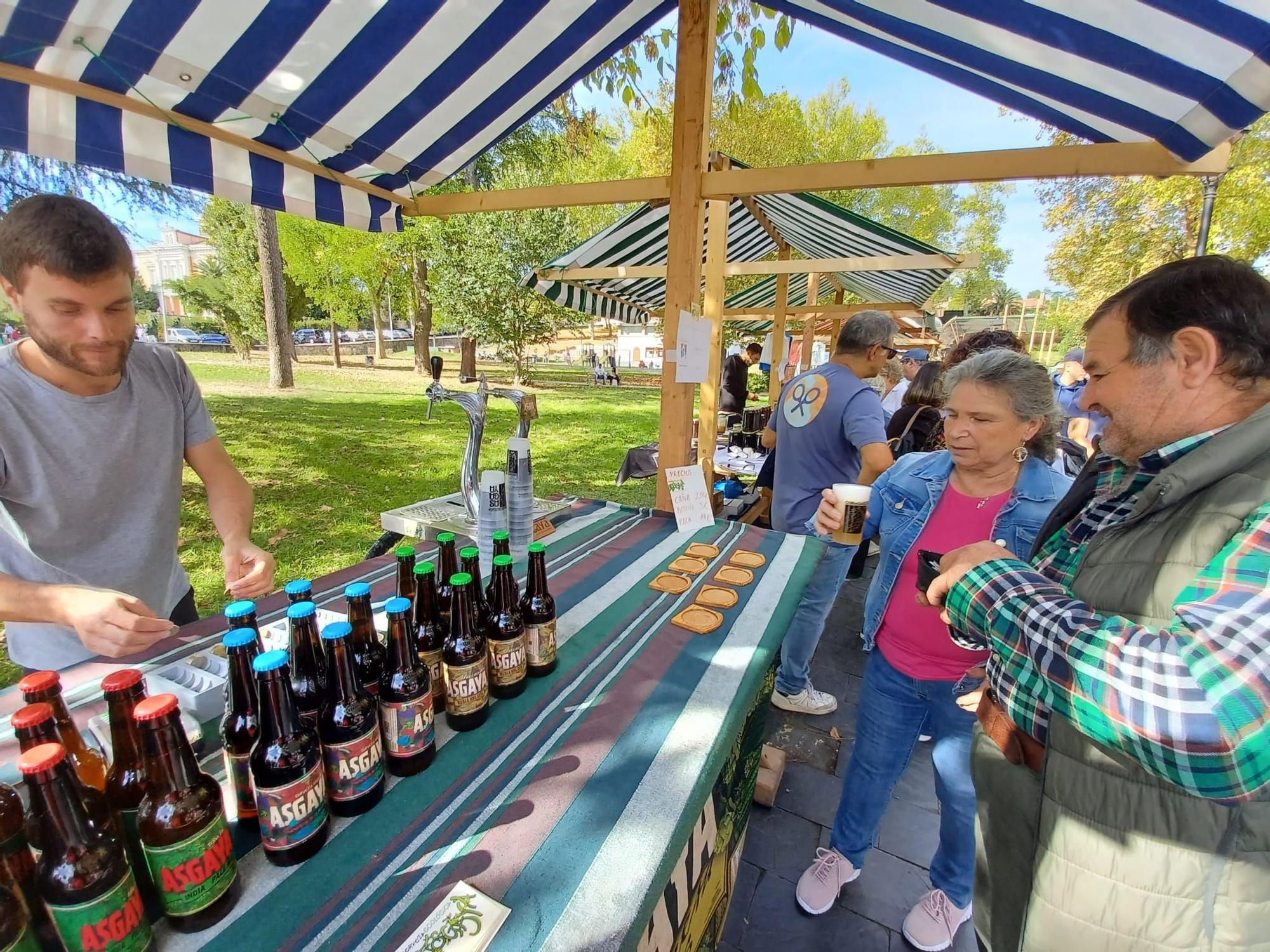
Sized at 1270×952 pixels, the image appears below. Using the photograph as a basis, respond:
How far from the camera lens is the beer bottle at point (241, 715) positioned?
878mm

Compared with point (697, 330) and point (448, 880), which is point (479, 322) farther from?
point (448, 880)

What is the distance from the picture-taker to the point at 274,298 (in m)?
12.9

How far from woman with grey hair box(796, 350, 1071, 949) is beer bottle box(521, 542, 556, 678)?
1006 millimetres

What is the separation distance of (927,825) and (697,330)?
250 centimetres

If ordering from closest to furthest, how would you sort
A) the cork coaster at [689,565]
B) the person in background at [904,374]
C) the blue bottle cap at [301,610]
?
the blue bottle cap at [301,610], the cork coaster at [689,565], the person in background at [904,374]

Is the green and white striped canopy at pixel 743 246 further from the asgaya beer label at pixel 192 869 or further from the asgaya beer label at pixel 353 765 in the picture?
the asgaya beer label at pixel 192 869

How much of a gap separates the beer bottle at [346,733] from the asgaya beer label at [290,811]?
4cm

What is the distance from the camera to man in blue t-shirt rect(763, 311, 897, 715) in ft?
9.16

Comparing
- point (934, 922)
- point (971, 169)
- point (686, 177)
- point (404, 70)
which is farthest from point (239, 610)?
point (971, 169)

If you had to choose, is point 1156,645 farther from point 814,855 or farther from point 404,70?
point 404,70

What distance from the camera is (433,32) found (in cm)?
206

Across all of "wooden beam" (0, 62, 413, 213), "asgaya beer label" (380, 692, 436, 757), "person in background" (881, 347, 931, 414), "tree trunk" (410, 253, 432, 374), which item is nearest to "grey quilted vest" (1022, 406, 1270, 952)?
"asgaya beer label" (380, 692, 436, 757)

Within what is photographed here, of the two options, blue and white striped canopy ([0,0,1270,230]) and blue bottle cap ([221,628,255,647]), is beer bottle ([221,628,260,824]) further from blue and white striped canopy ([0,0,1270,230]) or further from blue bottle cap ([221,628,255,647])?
blue and white striped canopy ([0,0,1270,230])

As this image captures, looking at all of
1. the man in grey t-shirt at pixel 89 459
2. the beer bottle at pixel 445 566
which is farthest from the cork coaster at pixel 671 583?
the man in grey t-shirt at pixel 89 459
